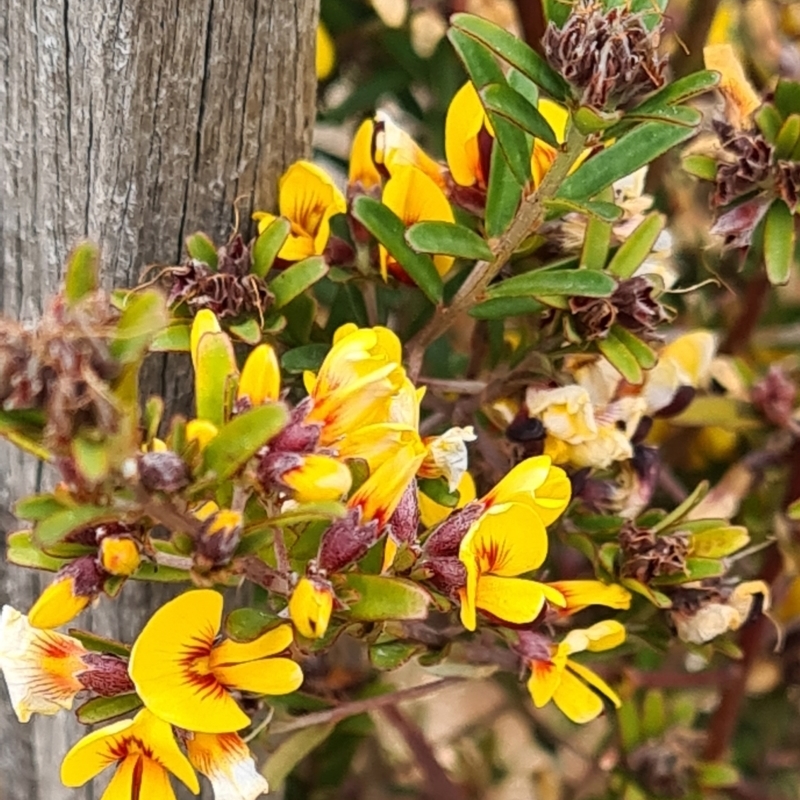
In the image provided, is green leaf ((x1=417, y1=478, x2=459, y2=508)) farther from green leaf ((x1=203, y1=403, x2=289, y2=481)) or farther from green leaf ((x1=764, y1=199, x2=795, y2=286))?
green leaf ((x1=764, y1=199, x2=795, y2=286))

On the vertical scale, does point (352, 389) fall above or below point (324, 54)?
below

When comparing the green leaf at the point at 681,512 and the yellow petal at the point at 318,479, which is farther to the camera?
the green leaf at the point at 681,512

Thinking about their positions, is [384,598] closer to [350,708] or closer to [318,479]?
Result: [318,479]

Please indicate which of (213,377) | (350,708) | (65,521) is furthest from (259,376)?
(350,708)

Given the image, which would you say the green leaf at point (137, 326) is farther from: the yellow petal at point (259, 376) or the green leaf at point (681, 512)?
the green leaf at point (681, 512)

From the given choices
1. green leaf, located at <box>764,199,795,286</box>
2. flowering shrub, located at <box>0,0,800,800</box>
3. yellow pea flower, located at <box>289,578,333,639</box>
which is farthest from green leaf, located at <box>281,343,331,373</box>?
green leaf, located at <box>764,199,795,286</box>

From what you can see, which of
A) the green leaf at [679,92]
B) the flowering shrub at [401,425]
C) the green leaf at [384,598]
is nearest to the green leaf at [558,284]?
the flowering shrub at [401,425]
